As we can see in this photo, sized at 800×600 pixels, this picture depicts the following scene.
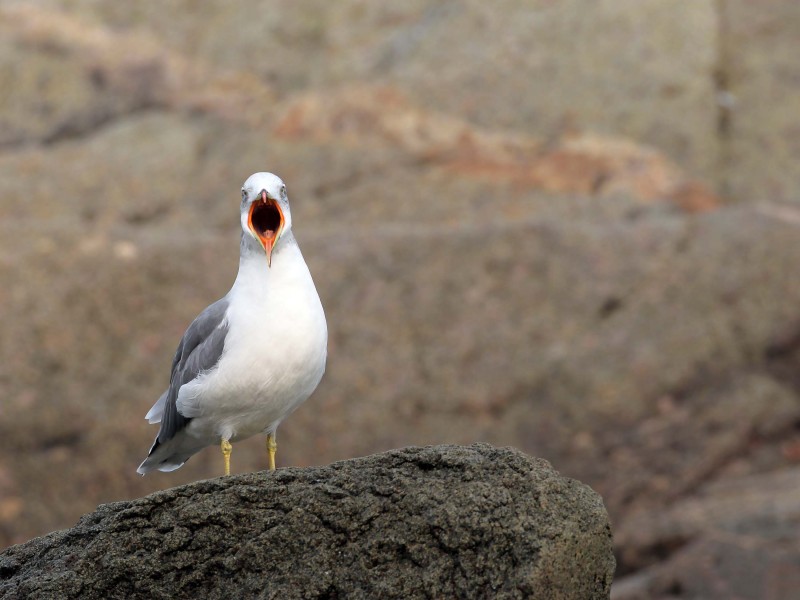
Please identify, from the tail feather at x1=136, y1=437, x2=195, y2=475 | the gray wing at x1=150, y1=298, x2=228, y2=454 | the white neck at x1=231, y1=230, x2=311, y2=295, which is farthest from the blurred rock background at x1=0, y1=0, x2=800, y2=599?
the white neck at x1=231, y1=230, x2=311, y2=295

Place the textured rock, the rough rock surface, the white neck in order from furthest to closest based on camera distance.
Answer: the textured rock < the white neck < the rough rock surface

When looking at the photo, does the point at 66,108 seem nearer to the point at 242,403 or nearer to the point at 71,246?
the point at 71,246

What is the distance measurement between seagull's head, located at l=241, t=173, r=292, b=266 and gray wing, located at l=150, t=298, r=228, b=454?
Answer: 0.58m

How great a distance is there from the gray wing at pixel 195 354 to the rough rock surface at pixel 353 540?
4.60 ft

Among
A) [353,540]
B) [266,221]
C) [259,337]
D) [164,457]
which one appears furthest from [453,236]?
[353,540]

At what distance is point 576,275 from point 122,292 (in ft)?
21.1

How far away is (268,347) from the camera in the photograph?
718 cm

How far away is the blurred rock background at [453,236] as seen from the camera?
16.5 m

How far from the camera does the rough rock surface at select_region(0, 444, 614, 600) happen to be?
19.4 feet

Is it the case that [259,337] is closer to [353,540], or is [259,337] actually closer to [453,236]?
[353,540]

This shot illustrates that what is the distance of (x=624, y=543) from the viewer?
15188mm

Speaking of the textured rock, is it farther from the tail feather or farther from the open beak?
the open beak

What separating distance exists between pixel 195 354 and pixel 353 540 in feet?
6.93

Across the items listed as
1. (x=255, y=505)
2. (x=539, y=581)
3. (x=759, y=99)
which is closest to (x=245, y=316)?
(x=255, y=505)
